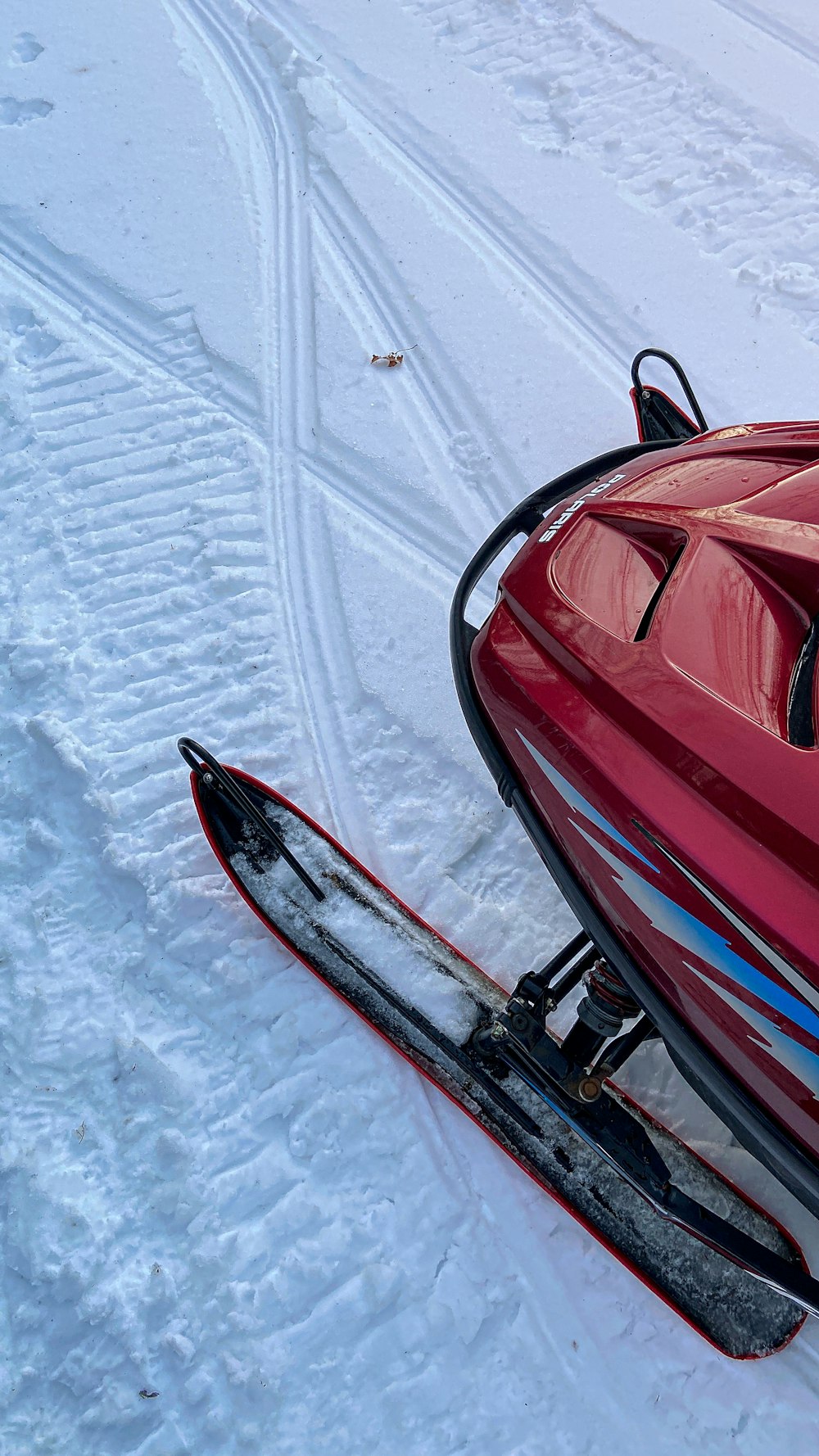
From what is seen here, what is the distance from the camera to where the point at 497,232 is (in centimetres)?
388

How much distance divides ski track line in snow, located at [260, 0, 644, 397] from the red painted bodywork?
68.3 inches

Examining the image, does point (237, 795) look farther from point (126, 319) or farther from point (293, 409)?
point (126, 319)

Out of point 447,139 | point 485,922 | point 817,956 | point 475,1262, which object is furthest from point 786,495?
point 447,139

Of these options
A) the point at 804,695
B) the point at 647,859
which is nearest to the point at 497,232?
the point at 804,695

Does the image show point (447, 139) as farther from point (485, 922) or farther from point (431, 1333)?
point (431, 1333)

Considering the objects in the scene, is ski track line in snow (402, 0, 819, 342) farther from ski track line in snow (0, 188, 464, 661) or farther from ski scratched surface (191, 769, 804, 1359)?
ski scratched surface (191, 769, 804, 1359)

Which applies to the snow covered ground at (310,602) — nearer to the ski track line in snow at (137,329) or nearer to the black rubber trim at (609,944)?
the ski track line in snow at (137,329)

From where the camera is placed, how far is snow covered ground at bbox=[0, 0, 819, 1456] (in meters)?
2.25

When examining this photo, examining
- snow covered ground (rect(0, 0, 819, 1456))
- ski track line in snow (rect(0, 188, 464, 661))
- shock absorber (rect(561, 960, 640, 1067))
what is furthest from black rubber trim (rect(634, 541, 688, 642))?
ski track line in snow (rect(0, 188, 464, 661))

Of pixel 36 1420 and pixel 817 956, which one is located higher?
pixel 817 956

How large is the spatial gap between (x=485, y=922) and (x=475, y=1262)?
0.88 m

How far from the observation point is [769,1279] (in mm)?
2020

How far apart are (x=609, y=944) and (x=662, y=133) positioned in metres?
3.90

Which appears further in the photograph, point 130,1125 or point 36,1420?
point 130,1125
